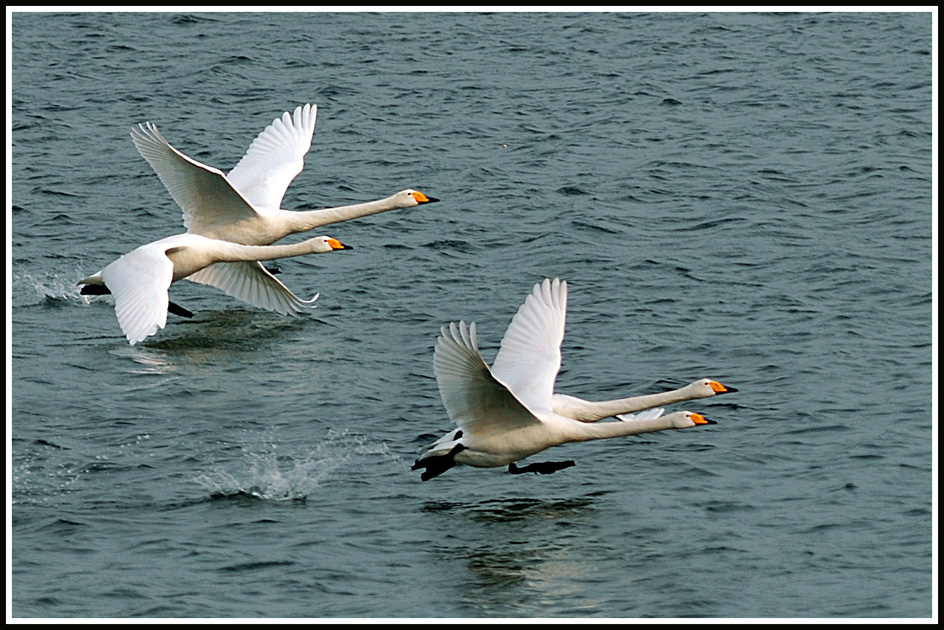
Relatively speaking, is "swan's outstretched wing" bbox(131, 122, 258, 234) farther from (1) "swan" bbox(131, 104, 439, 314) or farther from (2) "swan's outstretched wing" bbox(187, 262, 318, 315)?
(2) "swan's outstretched wing" bbox(187, 262, 318, 315)

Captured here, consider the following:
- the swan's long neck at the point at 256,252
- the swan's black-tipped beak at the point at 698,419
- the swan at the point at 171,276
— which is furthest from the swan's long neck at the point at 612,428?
the swan's long neck at the point at 256,252

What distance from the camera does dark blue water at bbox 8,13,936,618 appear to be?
1045 centimetres

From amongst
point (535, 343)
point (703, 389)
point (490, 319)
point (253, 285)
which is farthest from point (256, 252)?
point (703, 389)

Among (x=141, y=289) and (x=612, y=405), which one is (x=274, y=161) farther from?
(x=612, y=405)

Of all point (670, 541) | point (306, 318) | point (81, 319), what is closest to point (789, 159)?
point (306, 318)

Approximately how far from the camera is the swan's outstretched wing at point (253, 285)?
16.2 meters

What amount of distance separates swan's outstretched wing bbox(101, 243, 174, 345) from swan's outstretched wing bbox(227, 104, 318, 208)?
2401mm

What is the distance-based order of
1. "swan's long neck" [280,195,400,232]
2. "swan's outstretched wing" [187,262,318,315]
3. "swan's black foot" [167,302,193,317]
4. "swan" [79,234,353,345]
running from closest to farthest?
"swan" [79,234,353,345] < "swan's black foot" [167,302,193,317] < "swan's long neck" [280,195,400,232] < "swan's outstretched wing" [187,262,318,315]

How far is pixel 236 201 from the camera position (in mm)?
15375

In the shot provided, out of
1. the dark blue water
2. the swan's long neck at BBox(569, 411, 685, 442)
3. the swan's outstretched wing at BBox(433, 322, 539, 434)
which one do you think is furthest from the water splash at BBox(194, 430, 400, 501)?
the swan's long neck at BBox(569, 411, 685, 442)

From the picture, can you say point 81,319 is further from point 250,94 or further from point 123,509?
point 250,94

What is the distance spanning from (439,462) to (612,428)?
1246mm

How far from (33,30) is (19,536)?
17.8m

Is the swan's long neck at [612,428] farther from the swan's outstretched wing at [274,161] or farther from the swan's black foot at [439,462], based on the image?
the swan's outstretched wing at [274,161]
